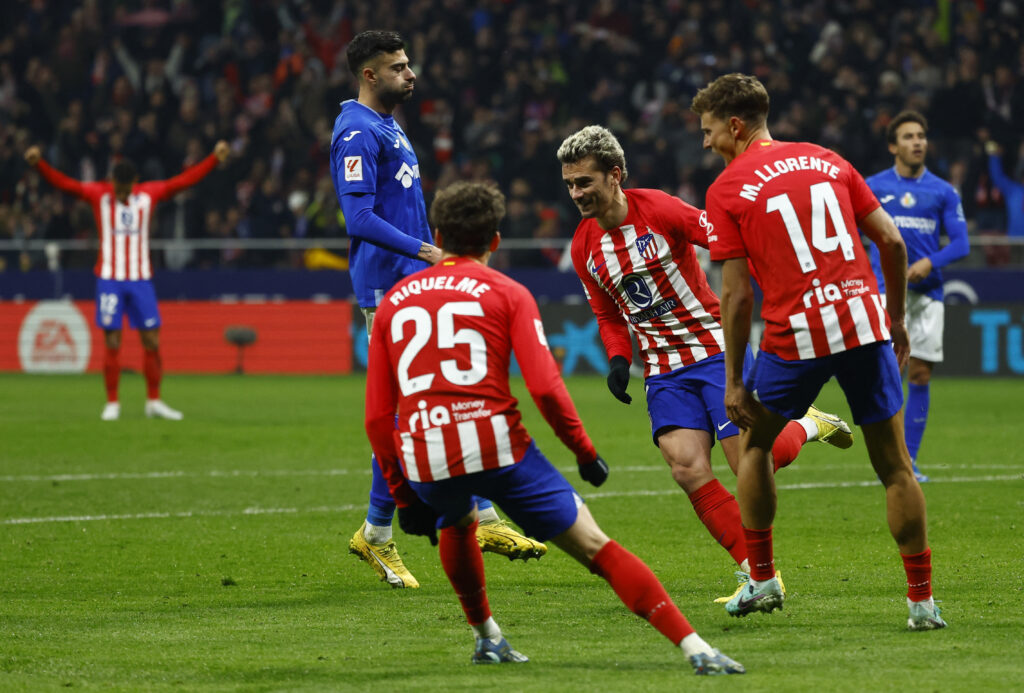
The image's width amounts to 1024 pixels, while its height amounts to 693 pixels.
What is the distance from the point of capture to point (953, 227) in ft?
34.7

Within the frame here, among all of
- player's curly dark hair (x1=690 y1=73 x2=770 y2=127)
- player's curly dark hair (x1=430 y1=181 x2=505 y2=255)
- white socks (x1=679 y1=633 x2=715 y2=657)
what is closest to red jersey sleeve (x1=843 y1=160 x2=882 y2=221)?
player's curly dark hair (x1=690 y1=73 x2=770 y2=127)

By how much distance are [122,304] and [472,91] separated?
1054cm

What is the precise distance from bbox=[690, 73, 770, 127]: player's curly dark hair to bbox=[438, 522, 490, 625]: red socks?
1881 millimetres

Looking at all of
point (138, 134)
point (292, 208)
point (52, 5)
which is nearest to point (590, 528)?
point (292, 208)

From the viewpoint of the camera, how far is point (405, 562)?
299 inches

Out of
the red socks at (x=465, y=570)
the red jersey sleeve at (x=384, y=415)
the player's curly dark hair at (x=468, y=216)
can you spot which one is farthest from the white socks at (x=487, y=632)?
the player's curly dark hair at (x=468, y=216)

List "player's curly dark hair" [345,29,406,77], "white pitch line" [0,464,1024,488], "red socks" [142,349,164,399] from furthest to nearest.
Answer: "red socks" [142,349,164,399], "white pitch line" [0,464,1024,488], "player's curly dark hair" [345,29,406,77]

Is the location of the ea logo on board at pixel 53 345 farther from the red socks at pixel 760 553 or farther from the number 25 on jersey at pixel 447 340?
the number 25 on jersey at pixel 447 340

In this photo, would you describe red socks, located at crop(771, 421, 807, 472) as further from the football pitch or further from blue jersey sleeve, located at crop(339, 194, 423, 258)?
blue jersey sleeve, located at crop(339, 194, 423, 258)

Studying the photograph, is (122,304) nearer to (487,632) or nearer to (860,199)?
(487,632)

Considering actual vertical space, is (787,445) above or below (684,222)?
below

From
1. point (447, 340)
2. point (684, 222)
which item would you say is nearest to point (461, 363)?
point (447, 340)

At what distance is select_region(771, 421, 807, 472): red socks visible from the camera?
6.56 metres

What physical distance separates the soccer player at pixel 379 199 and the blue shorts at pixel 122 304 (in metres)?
8.19
